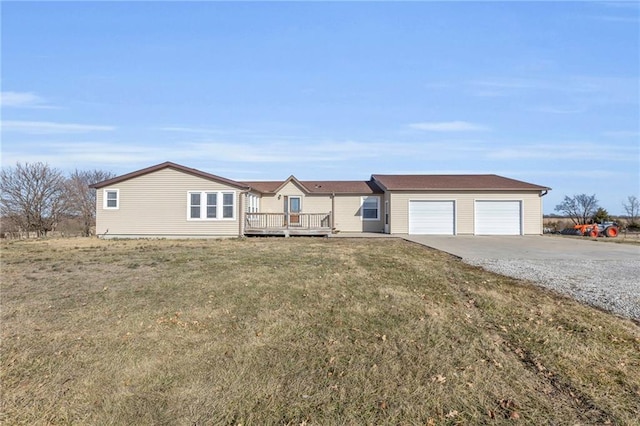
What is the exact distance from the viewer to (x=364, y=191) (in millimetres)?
25312

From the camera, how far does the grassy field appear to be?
3242 mm

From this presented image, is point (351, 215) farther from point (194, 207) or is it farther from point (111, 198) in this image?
point (111, 198)

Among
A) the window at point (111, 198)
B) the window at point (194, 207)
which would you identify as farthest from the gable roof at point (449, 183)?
the window at point (111, 198)

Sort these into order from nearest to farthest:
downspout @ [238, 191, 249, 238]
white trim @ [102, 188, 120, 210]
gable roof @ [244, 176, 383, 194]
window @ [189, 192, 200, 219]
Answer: downspout @ [238, 191, 249, 238] < window @ [189, 192, 200, 219] < white trim @ [102, 188, 120, 210] < gable roof @ [244, 176, 383, 194]

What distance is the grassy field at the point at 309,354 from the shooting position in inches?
128

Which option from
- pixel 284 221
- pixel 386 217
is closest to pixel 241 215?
pixel 284 221

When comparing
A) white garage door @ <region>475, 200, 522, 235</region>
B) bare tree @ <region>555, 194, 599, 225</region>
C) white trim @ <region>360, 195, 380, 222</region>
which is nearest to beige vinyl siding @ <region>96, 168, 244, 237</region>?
white trim @ <region>360, 195, 380, 222</region>

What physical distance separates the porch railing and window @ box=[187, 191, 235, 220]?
1118 mm

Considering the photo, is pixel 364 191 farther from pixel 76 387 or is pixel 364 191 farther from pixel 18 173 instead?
pixel 18 173

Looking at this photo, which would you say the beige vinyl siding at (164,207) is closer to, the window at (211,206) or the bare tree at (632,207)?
the window at (211,206)

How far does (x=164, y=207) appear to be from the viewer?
20219mm

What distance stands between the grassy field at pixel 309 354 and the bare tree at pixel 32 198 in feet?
95.6

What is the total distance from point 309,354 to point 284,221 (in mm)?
19148

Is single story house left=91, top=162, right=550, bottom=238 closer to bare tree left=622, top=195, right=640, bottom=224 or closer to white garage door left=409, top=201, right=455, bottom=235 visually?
white garage door left=409, top=201, right=455, bottom=235
